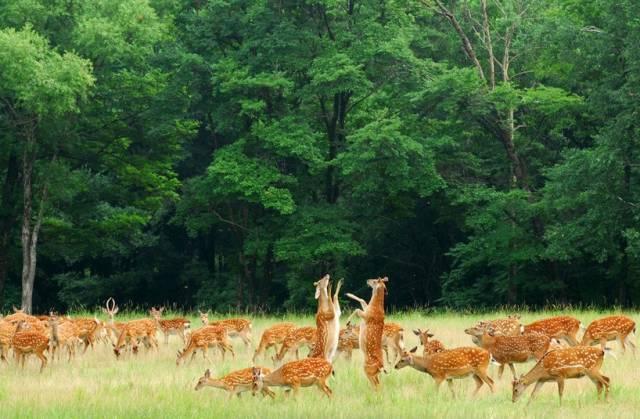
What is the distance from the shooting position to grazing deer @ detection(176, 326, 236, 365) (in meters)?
15.7

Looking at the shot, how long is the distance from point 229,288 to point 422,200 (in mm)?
8319

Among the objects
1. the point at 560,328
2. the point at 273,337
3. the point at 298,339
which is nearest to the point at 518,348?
the point at 560,328

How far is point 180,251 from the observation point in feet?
144

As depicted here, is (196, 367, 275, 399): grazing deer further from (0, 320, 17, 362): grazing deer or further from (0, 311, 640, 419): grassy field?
(0, 320, 17, 362): grazing deer

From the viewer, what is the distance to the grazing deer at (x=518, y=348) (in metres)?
12.8

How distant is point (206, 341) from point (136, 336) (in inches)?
79.7

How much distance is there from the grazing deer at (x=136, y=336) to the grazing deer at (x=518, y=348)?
670cm

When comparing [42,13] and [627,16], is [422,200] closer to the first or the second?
[627,16]

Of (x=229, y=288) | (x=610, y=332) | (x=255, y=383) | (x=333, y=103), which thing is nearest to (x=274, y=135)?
(x=333, y=103)

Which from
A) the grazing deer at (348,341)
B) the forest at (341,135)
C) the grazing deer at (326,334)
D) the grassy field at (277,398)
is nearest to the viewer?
the grassy field at (277,398)

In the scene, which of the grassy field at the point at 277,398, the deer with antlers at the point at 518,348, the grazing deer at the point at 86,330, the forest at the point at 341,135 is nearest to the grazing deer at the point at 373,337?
the grassy field at the point at 277,398

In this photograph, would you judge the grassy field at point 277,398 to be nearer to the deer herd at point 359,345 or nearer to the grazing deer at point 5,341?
the deer herd at point 359,345

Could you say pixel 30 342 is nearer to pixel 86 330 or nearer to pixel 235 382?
pixel 86 330

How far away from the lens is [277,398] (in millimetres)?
11609
